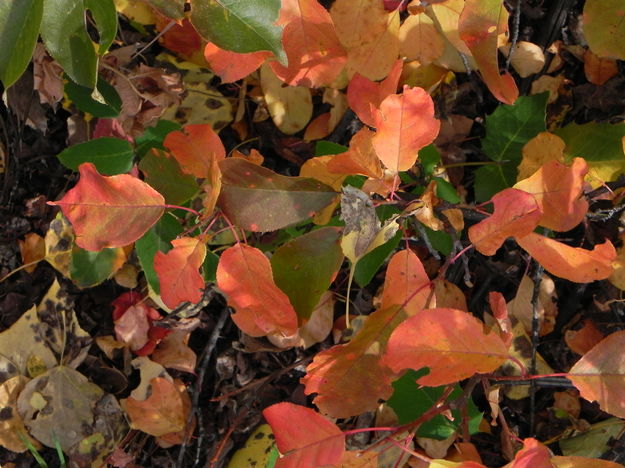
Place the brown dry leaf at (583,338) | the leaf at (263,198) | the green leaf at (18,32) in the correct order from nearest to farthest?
the green leaf at (18,32) < the leaf at (263,198) < the brown dry leaf at (583,338)

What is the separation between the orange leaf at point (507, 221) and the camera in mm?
773

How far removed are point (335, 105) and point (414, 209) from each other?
580 millimetres

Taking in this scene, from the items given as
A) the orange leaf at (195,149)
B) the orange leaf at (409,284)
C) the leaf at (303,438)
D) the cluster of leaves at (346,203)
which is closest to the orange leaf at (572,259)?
the cluster of leaves at (346,203)

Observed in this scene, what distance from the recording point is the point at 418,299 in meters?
0.88

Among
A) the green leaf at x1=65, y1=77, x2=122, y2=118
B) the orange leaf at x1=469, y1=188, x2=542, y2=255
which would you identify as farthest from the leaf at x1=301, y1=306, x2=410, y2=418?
the green leaf at x1=65, y1=77, x2=122, y2=118

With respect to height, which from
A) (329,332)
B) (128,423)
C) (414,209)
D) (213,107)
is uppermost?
(414,209)

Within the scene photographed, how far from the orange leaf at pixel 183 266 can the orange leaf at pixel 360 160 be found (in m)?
0.21

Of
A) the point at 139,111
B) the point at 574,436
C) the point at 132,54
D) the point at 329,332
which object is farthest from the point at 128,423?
the point at 574,436

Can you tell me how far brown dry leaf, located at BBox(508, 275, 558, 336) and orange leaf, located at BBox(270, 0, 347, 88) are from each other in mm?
572

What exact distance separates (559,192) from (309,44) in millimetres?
421

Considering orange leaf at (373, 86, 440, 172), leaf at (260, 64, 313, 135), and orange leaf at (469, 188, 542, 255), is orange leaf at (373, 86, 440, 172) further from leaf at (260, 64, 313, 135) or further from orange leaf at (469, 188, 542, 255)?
leaf at (260, 64, 313, 135)

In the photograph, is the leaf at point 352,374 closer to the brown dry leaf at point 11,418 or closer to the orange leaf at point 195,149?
the orange leaf at point 195,149

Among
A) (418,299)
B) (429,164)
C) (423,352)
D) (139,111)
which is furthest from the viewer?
(139,111)

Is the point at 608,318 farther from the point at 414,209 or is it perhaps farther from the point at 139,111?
the point at 139,111
